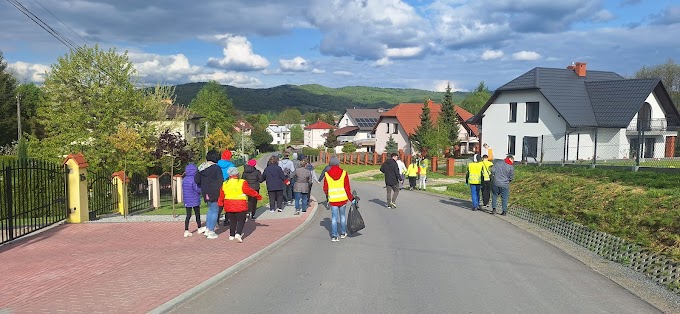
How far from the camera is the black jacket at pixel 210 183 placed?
31.7ft

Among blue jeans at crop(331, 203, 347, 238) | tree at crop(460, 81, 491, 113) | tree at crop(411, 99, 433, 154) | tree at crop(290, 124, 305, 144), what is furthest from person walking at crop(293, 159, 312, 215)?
tree at crop(290, 124, 305, 144)

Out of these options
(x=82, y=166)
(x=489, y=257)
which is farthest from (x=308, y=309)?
(x=82, y=166)

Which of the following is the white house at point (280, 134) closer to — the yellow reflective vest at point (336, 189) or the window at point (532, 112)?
the window at point (532, 112)

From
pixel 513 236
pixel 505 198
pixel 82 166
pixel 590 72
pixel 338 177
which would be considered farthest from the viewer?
pixel 590 72

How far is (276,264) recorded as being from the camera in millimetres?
8125

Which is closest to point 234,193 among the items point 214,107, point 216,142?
point 216,142

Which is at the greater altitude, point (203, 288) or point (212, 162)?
point (212, 162)

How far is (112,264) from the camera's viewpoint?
313 inches

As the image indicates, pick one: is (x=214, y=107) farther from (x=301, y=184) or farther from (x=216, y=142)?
(x=301, y=184)

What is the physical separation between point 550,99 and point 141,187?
27.5m

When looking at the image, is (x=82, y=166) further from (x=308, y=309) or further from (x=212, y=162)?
(x=308, y=309)

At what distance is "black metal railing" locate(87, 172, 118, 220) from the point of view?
1386 cm

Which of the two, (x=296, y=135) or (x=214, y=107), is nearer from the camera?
(x=214, y=107)

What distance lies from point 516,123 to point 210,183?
32345mm
